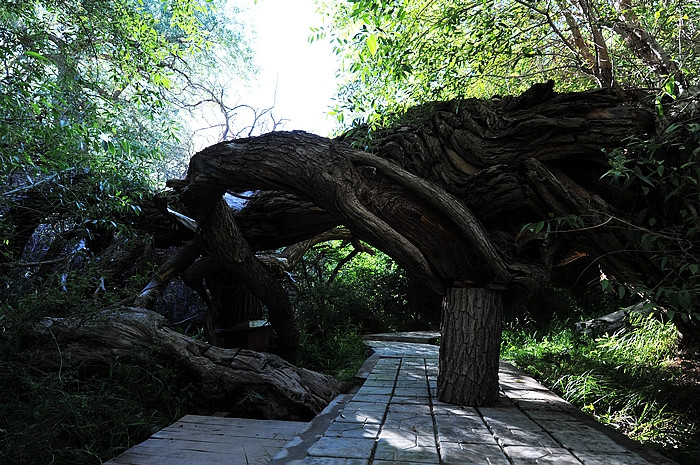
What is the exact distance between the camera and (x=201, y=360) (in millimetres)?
4820

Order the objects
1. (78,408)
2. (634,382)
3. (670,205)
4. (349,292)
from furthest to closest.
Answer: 1. (349,292)
2. (634,382)
3. (670,205)
4. (78,408)

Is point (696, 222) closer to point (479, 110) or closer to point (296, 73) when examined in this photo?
point (479, 110)

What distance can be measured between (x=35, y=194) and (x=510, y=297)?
517cm

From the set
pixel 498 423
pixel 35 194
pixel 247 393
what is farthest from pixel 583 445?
pixel 35 194

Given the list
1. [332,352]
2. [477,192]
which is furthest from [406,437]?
[332,352]

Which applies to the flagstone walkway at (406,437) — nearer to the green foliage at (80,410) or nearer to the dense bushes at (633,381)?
the green foliage at (80,410)

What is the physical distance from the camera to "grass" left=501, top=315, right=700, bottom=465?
4242mm

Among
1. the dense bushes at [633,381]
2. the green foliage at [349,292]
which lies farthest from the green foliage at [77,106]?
the dense bushes at [633,381]

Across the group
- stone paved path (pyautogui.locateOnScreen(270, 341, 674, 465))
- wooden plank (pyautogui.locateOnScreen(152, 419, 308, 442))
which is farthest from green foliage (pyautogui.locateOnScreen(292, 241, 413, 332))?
wooden plank (pyautogui.locateOnScreen(152, 419, 308, 442))

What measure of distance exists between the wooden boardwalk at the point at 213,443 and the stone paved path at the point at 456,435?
1.43ft

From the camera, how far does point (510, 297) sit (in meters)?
4.36

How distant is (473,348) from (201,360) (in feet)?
8.80

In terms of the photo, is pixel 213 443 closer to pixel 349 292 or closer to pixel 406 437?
pixel 406 437

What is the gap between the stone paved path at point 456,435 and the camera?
9.27ft
